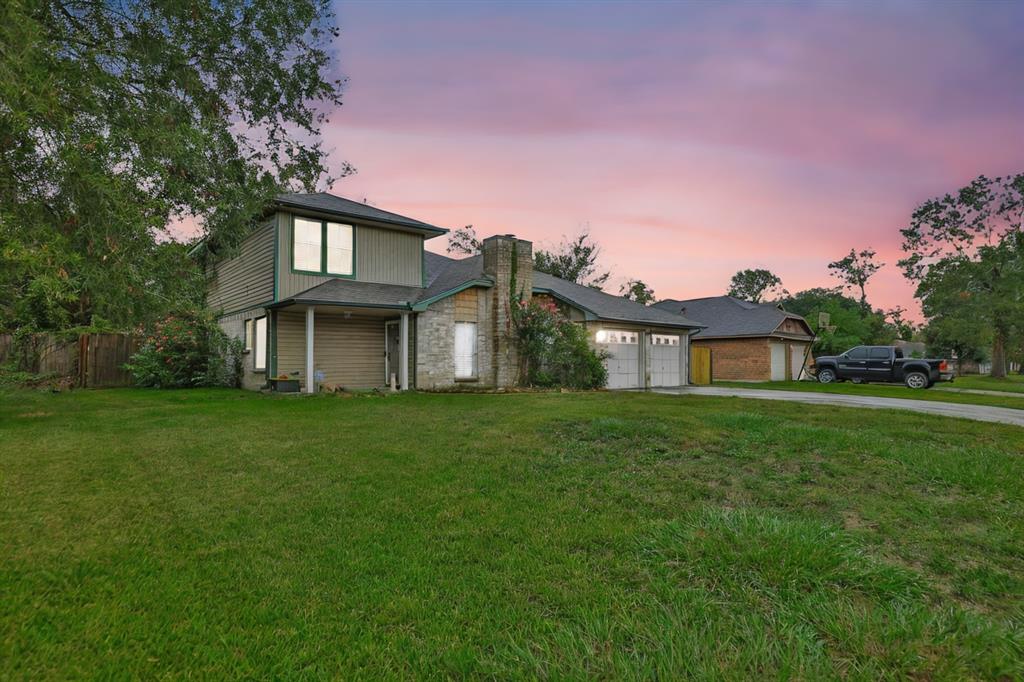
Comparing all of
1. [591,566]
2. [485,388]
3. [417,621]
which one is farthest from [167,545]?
[485,388]

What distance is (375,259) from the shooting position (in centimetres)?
1534

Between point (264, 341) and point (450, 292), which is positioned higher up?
point (450, 292)

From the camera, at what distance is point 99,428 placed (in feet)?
25.3

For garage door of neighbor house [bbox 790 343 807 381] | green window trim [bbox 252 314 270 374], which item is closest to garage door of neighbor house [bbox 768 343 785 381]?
garage door of neighbor house [bbox 790 343 807 381]

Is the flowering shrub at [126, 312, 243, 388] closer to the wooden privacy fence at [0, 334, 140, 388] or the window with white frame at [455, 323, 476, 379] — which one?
the wooden privacy fence at [0, 334, 140, 388]

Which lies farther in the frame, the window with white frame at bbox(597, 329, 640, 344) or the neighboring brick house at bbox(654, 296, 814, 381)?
the neighboring brick house at bbox(654, 296, 814, 381)

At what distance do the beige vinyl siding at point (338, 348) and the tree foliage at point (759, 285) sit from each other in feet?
201

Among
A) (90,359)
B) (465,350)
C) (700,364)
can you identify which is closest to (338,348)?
(465,350)

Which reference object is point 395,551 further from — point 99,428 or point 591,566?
point 99,428

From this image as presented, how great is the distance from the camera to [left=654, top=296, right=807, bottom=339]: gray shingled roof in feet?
80.9

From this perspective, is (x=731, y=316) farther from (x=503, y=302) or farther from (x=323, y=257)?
(x=323, y=257)

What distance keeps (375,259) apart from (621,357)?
980cm

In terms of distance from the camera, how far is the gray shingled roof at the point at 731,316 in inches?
971

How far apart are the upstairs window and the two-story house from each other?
30 millimetres
